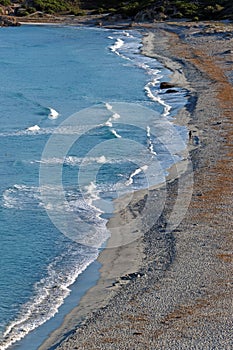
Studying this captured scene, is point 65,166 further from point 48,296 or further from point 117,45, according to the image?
point 117,45

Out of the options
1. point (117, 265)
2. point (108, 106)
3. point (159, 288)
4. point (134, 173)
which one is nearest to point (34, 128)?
point (108, 106)

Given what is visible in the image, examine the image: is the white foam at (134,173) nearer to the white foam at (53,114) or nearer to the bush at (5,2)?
the white foam at (53,114)

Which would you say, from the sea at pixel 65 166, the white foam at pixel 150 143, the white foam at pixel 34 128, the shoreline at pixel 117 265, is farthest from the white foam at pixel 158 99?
the shoreline at pixel 117 265

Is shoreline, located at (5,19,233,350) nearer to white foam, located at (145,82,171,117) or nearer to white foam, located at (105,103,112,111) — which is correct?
white foam, located at (145,82,171,117)

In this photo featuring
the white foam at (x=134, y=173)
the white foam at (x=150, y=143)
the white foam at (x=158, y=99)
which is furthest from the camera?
the white foam at (x=158, y=99)

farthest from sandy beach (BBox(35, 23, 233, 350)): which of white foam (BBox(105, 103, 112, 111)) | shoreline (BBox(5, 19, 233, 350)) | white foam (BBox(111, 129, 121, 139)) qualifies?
white foam (BBox(105, 103, 112, 111))

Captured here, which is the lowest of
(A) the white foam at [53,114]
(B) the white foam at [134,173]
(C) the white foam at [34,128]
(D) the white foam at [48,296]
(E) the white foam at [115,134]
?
(A) the white foam at [53,114]

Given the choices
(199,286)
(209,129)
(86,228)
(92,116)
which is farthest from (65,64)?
(199,286)
